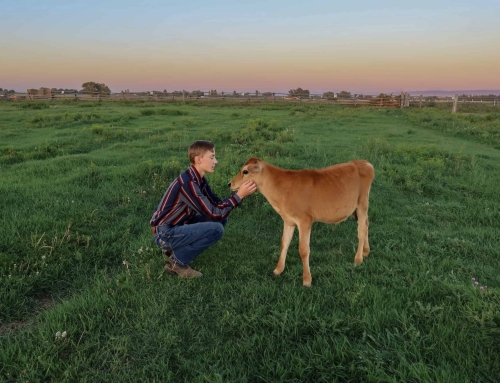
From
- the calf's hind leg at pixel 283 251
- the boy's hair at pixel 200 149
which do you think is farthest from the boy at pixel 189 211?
the calf's hind leg at pixel 283 251

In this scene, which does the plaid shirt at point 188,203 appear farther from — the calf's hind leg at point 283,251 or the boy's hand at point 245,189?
the calf's hind leg at point 283,251

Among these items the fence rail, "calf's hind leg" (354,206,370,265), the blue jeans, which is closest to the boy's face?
the blue jeans

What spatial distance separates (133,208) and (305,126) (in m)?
13.4

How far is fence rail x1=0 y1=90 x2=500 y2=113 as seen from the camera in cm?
3656

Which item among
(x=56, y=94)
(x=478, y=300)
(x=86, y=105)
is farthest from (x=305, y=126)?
(x=56, y=94)

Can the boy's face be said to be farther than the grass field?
Yes

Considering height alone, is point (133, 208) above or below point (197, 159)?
below

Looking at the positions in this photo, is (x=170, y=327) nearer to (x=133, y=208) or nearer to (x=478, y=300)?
(x=478, y=300)

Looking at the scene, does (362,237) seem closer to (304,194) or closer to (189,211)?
(304,194)

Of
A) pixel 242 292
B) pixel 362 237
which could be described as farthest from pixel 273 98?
pixel 242 292

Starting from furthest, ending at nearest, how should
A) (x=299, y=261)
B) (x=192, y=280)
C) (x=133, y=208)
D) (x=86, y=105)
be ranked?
1. (x=86, y=105)
2. (x=133, y=208)
3. (x=299, y=261)
4. (x=192, y=280)

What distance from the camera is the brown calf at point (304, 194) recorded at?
4.41 m

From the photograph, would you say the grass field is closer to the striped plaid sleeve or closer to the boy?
the boy

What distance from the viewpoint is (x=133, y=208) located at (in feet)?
22.1
